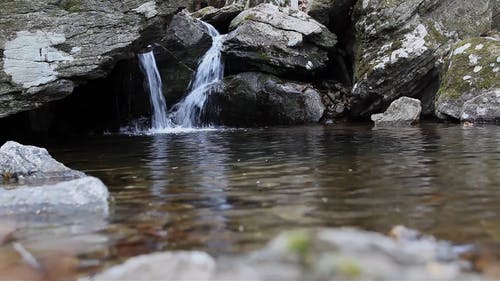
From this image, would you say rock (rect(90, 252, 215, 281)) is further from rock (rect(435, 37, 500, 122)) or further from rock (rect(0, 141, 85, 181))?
rock (rect(435, 37, 500, 122))

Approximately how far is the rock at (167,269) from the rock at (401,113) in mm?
13755

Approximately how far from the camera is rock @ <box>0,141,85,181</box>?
7.34 metres

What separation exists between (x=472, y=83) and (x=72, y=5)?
11.4m

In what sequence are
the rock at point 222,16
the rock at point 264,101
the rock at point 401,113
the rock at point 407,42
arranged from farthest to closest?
the rock at point 222,16 < the rock at point 264,101 < the rock at point 407,42 < the rock at point 401,113

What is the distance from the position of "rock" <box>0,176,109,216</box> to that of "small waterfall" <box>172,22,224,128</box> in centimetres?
1348

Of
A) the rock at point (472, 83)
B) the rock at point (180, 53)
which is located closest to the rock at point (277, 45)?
the rock at point (180, 53)

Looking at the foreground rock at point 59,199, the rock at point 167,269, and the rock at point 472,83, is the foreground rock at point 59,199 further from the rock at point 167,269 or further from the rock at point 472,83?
the rock at point 472,83

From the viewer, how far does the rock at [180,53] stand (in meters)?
18.4

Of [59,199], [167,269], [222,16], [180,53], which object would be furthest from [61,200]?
[222,16]

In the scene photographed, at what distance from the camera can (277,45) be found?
62.1ft

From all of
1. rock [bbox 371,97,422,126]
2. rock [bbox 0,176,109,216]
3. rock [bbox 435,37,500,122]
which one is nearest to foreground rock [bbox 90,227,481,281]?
rock [bbox 0,176,109,216]

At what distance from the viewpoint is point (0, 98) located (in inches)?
432

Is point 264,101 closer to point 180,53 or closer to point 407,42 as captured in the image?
point 180,53

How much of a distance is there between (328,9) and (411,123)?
689cm
